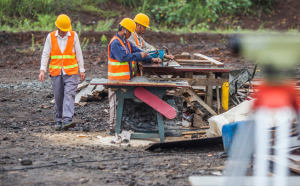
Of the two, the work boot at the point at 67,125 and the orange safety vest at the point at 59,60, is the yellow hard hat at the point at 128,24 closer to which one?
the orange safety vest at the point at 59,60

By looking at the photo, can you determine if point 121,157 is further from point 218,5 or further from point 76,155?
point 218,5

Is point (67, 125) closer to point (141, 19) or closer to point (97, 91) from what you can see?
point (141, 19)

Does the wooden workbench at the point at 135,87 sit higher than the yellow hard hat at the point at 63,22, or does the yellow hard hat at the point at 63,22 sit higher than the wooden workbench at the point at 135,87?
the yellow hard hat at the point at 63,22

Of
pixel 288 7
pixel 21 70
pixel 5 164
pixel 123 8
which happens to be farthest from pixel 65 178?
pixel 288 7

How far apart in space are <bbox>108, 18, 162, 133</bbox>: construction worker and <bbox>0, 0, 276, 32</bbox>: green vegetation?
12.0 m

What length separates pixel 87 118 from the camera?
9492 mm

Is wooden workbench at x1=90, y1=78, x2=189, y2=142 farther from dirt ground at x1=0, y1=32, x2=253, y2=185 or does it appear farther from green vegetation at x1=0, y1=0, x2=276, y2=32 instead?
green vegetation at x1=0, y1=0, x2=276, y2=32

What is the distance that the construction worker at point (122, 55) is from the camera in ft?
24.8

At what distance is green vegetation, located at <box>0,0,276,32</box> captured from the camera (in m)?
20.7

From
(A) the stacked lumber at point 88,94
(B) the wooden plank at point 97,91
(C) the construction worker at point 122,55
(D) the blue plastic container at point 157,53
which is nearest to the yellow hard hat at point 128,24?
(C) the construction worker at point 122,55

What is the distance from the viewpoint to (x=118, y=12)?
23781mm

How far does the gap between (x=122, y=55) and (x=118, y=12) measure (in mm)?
16568

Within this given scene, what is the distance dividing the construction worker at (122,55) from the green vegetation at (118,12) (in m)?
12.0

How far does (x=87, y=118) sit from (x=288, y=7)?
20481 millimetres
